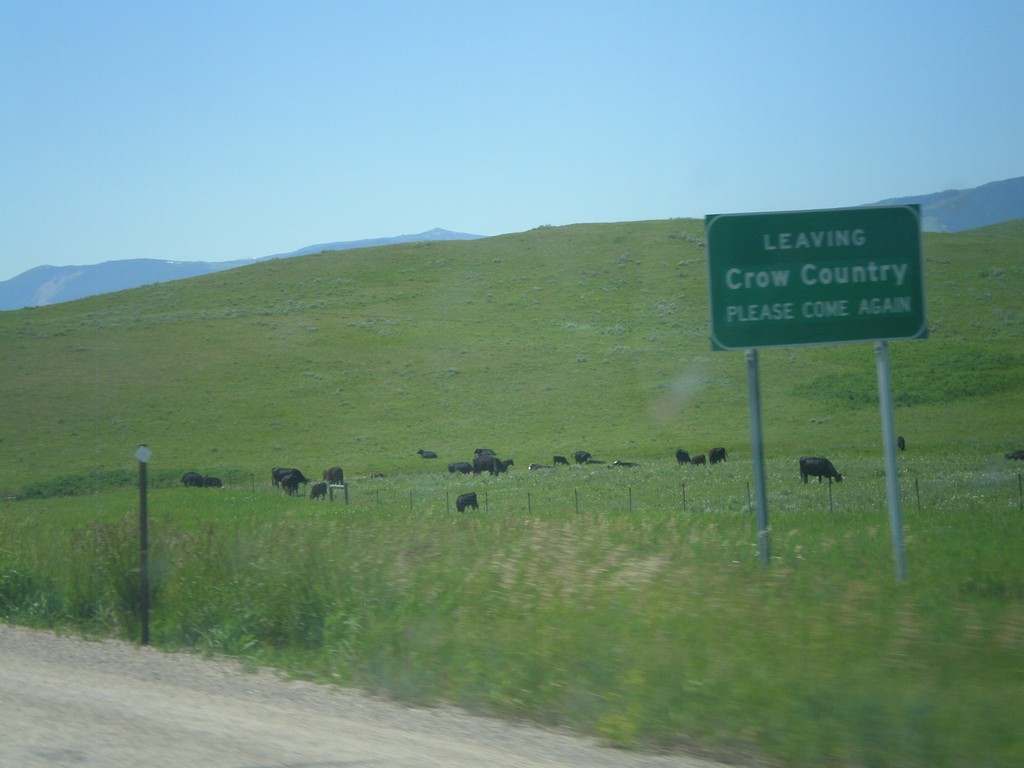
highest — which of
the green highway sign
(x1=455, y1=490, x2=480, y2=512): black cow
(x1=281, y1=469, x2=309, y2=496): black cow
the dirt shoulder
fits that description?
the green highway sign

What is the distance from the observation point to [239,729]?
7211mm

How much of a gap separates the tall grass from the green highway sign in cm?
267

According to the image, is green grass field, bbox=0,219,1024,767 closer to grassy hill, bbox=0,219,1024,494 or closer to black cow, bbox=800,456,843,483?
grassy hill, bbox=0,219,1024,494

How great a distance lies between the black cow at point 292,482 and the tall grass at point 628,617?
2138 centimetres

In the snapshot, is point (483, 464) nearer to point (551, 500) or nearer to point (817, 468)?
point (551, 500)

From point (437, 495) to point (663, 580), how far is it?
26699mm

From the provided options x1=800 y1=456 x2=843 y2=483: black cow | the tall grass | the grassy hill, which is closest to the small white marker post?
the tall grass

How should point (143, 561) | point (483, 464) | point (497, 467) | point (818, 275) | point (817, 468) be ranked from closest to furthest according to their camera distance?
point (818, 275) → point (143, 561) → point (817, 468) → point (497, 467) → point (483, 464)

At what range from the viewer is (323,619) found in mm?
10953

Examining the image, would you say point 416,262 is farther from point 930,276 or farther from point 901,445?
point 901,445

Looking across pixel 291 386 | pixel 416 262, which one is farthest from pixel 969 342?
pixel 416 262

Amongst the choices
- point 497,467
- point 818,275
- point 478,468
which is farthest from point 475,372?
point 818,275

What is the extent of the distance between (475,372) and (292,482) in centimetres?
3174

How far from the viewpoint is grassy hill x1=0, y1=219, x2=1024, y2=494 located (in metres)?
54.9
